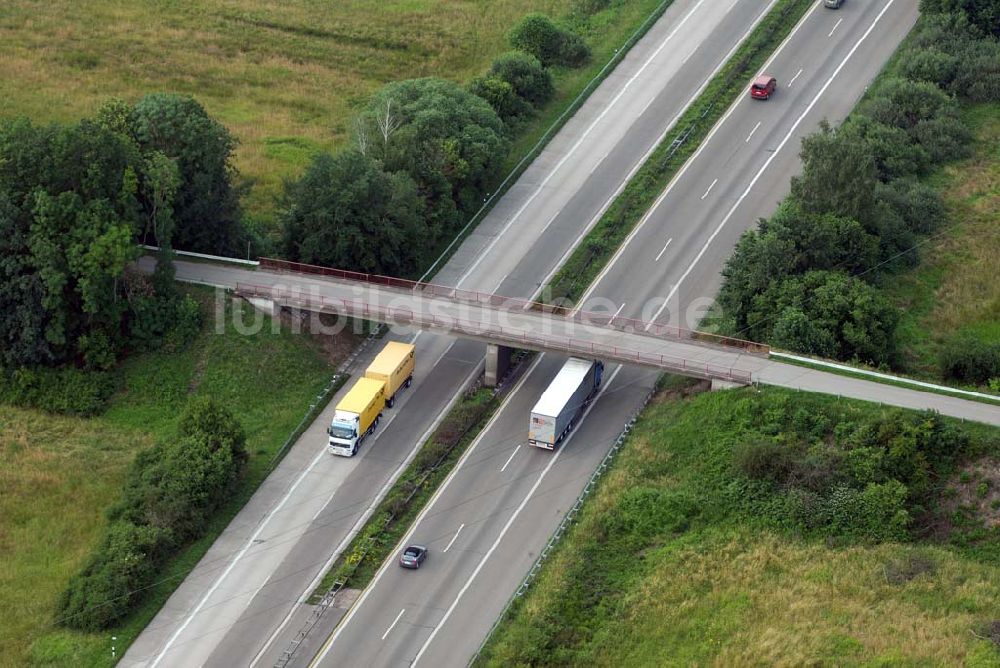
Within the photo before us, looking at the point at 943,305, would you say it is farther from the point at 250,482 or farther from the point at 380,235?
the point at 250,482

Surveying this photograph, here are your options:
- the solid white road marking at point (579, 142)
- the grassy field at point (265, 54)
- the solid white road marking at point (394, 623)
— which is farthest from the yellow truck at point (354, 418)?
the grassy field at point (265, 54)

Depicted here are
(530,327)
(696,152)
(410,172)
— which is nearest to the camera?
(530,327)

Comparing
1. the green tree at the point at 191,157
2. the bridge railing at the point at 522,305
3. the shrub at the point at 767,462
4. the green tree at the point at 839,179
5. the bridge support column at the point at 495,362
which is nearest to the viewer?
the shrub at the point at 767,462

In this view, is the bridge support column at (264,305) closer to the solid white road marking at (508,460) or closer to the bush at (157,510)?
the bush at (157,510)

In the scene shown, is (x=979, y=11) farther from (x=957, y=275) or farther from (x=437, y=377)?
(x=437, y=377)

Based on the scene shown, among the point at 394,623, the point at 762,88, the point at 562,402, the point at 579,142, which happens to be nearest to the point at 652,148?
the point at 579,142

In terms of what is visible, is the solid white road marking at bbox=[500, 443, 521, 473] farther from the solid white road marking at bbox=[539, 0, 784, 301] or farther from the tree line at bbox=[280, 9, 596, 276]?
the tree line at bbox=[280, 9, 596, 276]
